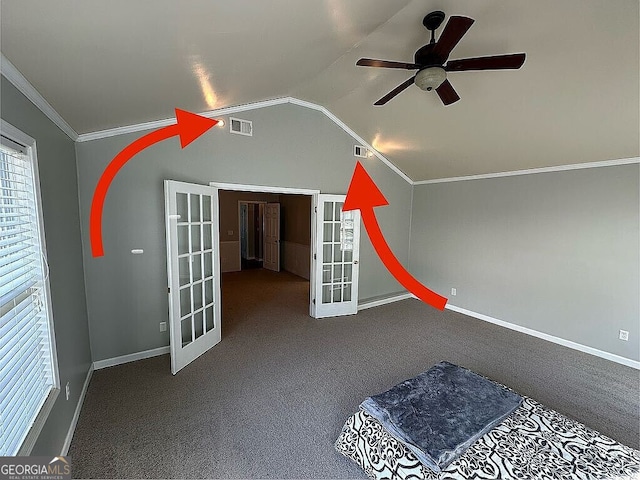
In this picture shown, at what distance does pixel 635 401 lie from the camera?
2.66 m

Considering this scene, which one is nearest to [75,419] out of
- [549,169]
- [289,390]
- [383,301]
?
[289,390]

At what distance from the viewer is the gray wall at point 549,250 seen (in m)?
3.32

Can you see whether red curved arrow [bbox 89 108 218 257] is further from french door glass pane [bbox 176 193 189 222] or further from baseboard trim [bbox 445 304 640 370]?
baseboard trim [bbox 445 304 640 370]

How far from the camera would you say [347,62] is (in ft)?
9.80

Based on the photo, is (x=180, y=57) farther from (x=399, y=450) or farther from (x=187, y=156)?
(x=399, y=450)

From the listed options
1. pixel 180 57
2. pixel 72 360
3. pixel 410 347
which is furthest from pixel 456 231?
pixel 72 360

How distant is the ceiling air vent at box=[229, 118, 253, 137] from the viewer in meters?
3.63

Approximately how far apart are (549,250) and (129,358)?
540 centimetres

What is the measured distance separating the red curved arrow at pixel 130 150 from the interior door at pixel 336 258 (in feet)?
6.37

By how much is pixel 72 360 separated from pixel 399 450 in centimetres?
252

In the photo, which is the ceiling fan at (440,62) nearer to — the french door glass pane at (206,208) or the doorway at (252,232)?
the french door glass pane at (206,208)

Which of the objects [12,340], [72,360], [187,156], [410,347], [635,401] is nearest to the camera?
[12,340]
